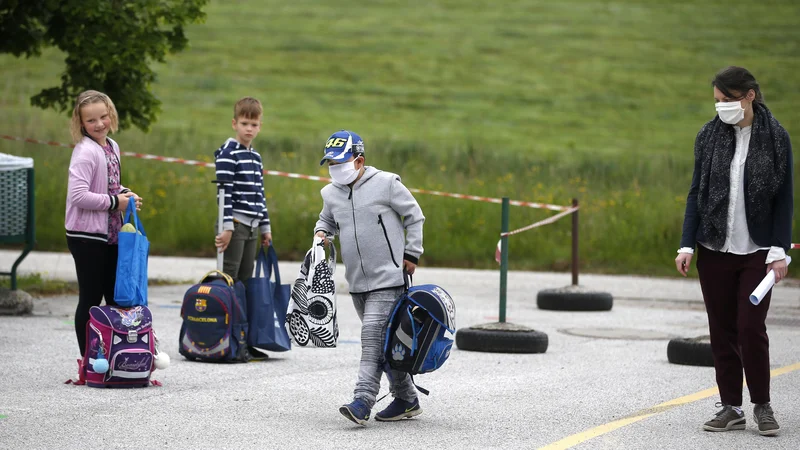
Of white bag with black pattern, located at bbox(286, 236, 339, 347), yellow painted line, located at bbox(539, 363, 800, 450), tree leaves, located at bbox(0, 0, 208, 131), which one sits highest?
tree leaves, located at bbox(0, 0, 208, 131)

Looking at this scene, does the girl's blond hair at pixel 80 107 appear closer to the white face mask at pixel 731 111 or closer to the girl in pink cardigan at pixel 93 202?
the girl in pink cardigan at pixel 93 202

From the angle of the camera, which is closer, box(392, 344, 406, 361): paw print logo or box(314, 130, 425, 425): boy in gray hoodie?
box(392, 344, 406, 361): paw print logo

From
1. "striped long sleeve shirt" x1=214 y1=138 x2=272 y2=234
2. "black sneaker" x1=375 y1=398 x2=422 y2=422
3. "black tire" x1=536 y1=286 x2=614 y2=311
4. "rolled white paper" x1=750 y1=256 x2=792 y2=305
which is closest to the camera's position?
"rolled white paper" x1=750 y1=256 x2=792 y2=305

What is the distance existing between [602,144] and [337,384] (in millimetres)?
22211

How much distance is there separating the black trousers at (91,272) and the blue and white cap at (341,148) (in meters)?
1.86

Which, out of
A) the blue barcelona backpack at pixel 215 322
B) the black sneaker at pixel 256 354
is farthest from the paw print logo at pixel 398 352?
the black sneaker at pixel 256 354

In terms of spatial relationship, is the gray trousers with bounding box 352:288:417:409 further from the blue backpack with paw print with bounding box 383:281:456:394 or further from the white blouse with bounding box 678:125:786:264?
the white blouse with bounding box 678:125:786:264

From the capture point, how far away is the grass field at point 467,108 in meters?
19.9

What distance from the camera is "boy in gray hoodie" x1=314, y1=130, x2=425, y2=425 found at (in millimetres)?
6691

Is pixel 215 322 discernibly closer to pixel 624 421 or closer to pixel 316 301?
pixel 316 301

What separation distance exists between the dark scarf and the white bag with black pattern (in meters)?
2.11

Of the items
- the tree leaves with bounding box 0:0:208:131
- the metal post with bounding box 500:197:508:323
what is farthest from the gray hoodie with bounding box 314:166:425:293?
the tree leaves with bounding box 0:0:208:131

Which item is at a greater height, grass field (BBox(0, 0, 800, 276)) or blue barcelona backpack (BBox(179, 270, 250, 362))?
grass field (BBox(0, 0, 800, 276))

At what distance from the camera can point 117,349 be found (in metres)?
7.60
